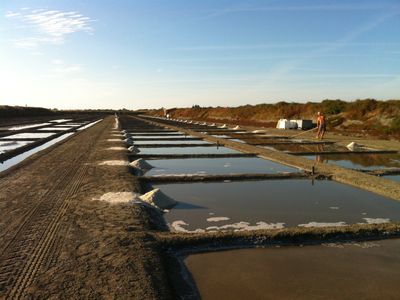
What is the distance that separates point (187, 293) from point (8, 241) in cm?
229

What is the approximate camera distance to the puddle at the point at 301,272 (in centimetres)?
349

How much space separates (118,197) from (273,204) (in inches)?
101

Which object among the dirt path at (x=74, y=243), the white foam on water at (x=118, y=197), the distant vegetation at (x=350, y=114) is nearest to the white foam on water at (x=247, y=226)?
the dirt path at (x=74, y=243)

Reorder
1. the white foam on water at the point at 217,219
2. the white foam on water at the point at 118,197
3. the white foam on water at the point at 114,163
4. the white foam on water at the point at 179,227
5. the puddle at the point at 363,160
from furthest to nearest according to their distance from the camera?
the puddle at the point at 363,160 < the white foam on water at the point at 114,163 < the white foam on water at the point at 118,197 < the white foam on water at the point at 217,219 < the white foam on water at the point at 179,227

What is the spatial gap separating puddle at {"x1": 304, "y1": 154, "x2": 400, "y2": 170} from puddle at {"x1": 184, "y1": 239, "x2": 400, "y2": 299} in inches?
267

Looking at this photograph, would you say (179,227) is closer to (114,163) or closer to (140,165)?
(140,165)

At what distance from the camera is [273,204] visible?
6629 mm

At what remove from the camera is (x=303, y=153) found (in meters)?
13.5

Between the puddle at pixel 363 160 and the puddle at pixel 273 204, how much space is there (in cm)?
330

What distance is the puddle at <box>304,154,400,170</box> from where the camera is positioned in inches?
438

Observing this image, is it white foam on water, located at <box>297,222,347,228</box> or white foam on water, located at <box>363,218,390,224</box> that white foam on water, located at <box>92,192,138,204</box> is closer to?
white foam on water, located at <box>297,222,347,228</box>

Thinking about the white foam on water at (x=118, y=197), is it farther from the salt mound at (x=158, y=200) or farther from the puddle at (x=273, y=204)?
the puddle at (x=273, y=204)

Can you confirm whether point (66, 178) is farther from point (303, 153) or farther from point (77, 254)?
point (303, 153)

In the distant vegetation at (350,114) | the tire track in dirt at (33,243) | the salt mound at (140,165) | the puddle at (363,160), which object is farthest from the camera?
the distant vegetation at (350,114)
